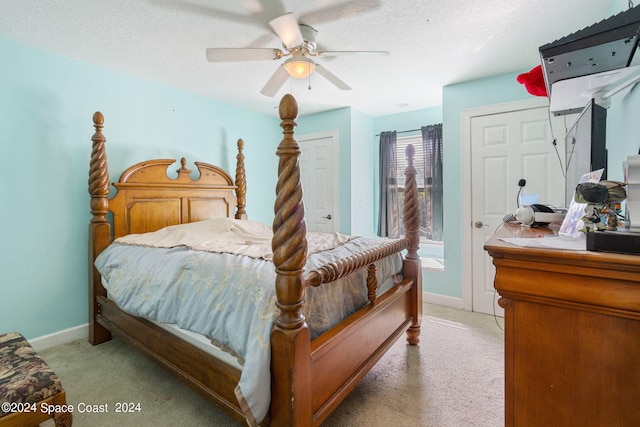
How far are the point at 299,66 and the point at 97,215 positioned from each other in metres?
2.04

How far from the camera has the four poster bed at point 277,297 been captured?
3.68 feet

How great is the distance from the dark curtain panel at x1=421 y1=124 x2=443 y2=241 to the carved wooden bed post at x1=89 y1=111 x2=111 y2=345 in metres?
3.67

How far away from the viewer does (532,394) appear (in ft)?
2.94

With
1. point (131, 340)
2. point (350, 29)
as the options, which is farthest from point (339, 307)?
point (350, 29)

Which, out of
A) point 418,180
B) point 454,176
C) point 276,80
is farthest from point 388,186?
point 276,80

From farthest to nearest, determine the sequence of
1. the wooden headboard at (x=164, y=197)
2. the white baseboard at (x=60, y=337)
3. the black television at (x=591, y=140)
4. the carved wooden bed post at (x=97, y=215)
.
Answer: the wooden headboard at (x=164, y=197), the carved wooden bed post at (x=97, y=215), the white baseboard at (x=60, y=337), the black television at (x=591, y=140)

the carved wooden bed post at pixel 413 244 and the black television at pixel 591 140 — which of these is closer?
the black television at pixel 591 140

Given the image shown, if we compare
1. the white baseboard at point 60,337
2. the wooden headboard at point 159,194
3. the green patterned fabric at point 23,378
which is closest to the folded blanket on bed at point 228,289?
the wooden headboard at point 159,194

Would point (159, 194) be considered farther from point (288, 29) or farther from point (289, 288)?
point (289, 288)

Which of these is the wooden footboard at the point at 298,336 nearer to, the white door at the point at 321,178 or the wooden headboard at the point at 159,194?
the wooden headboard at the point at 159,194

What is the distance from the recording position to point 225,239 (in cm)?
232

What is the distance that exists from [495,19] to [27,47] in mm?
3435

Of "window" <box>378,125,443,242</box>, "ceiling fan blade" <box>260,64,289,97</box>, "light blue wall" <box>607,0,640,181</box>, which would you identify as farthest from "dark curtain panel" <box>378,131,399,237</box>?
"light blue wall" <box>607,0,640,181</box>

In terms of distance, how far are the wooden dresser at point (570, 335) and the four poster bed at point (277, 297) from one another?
2.32ft
